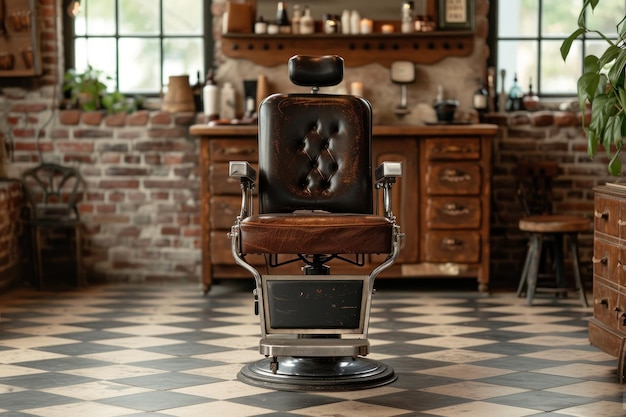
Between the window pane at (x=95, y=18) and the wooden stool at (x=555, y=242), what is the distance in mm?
3101

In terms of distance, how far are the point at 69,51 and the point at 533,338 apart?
390 centimetres

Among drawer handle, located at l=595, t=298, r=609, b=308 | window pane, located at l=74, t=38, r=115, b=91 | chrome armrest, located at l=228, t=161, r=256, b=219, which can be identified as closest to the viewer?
chrome armrest, located at l=228, t=161, r=256, b=219

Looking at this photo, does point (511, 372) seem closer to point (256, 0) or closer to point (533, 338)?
point (533, 338)

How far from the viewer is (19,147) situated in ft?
23.6

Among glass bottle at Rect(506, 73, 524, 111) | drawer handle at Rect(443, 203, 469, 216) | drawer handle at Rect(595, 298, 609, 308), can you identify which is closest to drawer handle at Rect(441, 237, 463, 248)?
drawer handle at Rect(443, 203, 469, 216)

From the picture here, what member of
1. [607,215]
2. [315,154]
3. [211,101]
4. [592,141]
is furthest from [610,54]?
[211,101]

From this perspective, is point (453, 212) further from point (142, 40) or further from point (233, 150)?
point (142, 40)

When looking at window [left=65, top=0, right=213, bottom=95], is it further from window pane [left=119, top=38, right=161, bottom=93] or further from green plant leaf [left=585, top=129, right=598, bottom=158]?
green plant leaf [left=585, top=129, right=598, bottom=158]

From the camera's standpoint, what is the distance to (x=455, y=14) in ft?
23.1

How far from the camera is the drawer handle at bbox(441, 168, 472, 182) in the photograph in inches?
257

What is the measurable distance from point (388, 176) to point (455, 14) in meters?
3.04

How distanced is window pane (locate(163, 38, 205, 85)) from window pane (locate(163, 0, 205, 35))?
8 cm

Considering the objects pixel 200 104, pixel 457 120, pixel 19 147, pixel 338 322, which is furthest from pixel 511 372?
pixel 19 147

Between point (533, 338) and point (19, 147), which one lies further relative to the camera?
point (19, 147)
